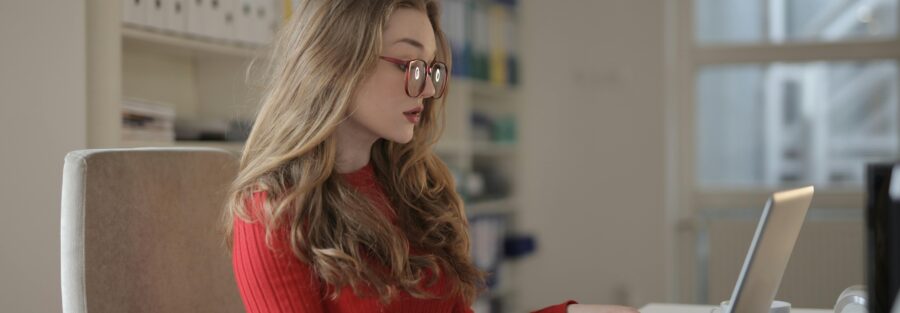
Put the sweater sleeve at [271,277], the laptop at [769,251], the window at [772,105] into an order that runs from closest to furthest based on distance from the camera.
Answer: the laptop at [769,251] < the sweater sleeve at [271,277] < the window at [772,105]

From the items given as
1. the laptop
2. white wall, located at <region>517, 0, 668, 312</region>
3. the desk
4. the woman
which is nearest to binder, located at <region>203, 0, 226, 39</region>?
the woman

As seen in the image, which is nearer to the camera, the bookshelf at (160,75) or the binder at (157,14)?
the bookshelf at (160,75)

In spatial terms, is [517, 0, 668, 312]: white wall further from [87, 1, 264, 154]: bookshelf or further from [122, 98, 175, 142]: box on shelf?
[122, 98, 175, 142]: box on shelf

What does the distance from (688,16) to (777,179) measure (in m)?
0.84

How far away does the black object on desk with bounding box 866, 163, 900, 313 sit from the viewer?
0.99 metres

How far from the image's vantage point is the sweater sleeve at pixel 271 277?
1.29 meters

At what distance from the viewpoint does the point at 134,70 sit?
246 centimetres

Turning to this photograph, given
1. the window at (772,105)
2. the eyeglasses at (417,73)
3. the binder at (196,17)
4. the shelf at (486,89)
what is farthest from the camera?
the window at (772,105)

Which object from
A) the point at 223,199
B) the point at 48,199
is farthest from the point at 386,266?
A: the point at 48,199

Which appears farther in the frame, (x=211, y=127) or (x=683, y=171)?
(x=683, y=171)

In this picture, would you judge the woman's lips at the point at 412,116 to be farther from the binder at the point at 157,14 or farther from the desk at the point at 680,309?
the binder at the point at 157,14

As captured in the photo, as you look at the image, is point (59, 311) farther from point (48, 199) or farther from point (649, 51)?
point (649, 51)

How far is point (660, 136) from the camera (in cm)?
428

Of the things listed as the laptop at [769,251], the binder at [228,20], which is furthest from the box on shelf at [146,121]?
the laptop at [769,251]
